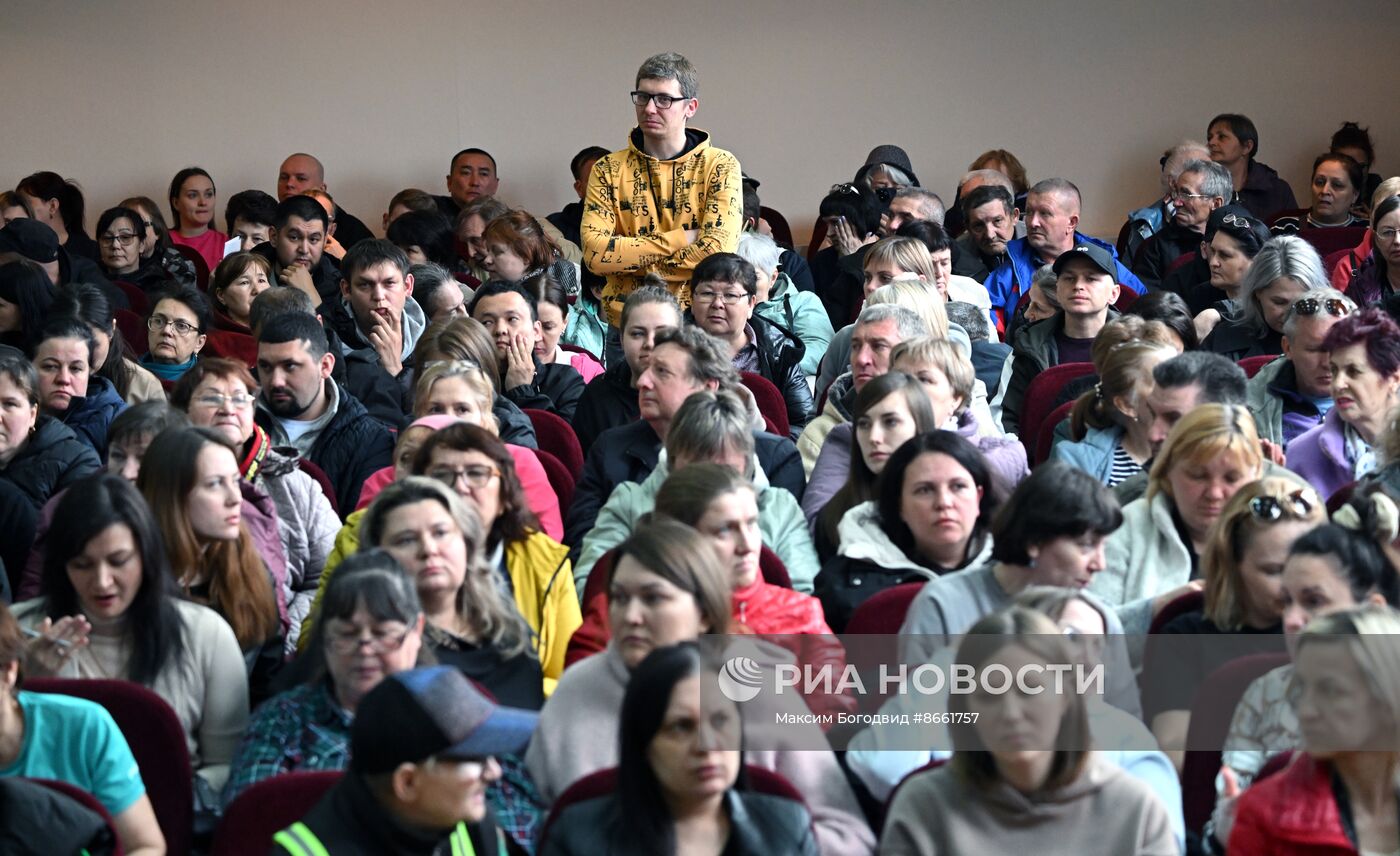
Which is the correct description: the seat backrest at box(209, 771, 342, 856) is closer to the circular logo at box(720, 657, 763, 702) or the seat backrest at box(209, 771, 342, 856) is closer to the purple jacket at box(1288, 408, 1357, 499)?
the circular logo at box(720, 657, 763, 702)

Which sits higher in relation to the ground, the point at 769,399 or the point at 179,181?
the point at 179,181

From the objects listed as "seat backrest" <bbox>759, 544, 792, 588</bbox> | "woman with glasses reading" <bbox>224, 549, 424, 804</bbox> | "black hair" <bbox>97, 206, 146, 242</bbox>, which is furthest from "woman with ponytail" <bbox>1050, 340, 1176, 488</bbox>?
"black hair" <bbox>97, 206, 146, 242</bbox>

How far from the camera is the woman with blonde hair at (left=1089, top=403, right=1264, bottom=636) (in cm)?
334

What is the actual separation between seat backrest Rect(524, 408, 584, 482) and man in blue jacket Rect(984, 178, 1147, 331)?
2.45 meters

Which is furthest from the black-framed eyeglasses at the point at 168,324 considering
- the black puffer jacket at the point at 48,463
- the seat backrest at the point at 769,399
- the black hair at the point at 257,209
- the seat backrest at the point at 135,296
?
the black hair at the point at 257,209

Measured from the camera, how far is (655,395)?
4.25m

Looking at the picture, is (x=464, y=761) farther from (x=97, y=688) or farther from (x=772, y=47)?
(x=772, y=47)

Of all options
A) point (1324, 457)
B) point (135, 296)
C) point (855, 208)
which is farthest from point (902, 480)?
point (135, 296)

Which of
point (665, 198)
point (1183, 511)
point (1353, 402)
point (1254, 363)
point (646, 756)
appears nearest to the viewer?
point (646, 756)

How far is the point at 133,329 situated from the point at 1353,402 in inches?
164

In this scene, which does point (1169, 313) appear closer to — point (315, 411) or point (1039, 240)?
point (1039, 240)

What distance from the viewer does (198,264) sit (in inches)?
304

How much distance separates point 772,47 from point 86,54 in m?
Answer: 3.38

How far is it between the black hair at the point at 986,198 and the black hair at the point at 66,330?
345 cm
